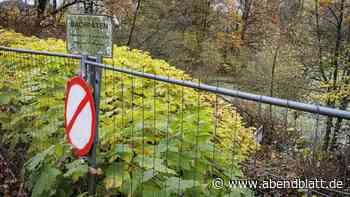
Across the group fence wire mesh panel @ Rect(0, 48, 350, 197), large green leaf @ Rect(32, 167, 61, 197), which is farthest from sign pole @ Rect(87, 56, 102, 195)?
large green leaf @ Rect(32, 167, 61, 197)

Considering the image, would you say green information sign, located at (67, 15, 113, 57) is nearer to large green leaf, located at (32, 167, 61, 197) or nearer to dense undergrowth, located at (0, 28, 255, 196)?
dense undergrowth, located at (0, 28, 255, 196)

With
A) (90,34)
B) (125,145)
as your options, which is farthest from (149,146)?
(90,34)

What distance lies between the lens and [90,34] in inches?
99.2

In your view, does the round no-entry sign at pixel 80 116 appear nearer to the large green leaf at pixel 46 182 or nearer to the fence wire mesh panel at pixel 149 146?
the fence wire mesh panel at pixel 149 146

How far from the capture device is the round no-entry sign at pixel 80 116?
2424mm

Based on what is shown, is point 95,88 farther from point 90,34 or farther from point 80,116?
point 90,34

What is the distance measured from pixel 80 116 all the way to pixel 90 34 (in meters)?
0.56

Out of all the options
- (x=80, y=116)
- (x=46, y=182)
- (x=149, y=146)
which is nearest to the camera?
(x=80, y=116)

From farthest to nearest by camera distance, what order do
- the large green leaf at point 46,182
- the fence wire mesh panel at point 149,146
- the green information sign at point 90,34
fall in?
the large green leaf at point 46,182, the green information sign at point 90,34, the fence wire mesh panel at point 149,146

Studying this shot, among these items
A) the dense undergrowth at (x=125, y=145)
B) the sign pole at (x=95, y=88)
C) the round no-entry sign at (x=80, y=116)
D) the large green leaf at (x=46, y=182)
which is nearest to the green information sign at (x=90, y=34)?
the sign pole at (x=95, y=88)

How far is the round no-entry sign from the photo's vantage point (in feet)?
7.95

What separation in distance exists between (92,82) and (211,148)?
97cm

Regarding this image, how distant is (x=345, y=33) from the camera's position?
11453mm

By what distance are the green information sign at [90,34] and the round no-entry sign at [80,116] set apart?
0.23 meters
